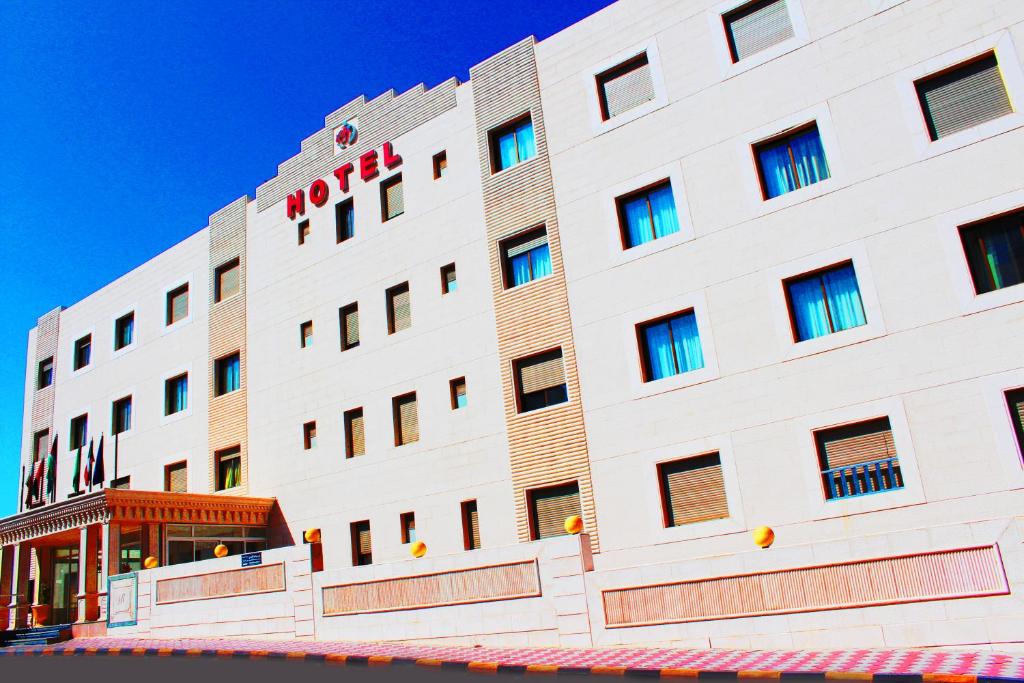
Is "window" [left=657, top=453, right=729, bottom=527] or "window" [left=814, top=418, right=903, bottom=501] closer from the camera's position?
"window" [left=814, top=418, right=903, bottom=501]

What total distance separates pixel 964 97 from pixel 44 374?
37695mm

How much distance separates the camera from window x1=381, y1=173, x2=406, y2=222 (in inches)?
989

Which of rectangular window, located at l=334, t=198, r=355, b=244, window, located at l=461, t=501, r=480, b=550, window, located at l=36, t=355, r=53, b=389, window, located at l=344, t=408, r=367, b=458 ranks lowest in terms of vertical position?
window, located at l=461, t=501, r=480, b=550

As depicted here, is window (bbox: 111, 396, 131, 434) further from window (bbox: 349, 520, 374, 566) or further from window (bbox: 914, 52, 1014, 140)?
window (bbox: 914, 52, 1014, 140)

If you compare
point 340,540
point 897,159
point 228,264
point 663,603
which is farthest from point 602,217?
point 228,264

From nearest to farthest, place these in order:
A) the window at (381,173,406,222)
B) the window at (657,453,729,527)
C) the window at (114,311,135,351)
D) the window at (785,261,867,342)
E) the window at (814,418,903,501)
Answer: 1. the window at (814,418,903,501)
2. the window at (785,261,867,342)
3. the window at (657,453,729,527)
4. the window at (381,173,406,222)
5. the window at (114,311,135,351)

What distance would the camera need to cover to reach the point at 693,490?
1775 cm

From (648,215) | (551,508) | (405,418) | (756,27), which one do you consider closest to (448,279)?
(405,418)

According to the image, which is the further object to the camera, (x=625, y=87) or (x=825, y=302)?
(x=625, y=87)

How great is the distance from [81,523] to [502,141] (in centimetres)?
1674

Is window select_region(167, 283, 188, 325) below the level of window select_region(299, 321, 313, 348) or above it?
above

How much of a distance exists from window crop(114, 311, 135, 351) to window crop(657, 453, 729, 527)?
2453 centimetres

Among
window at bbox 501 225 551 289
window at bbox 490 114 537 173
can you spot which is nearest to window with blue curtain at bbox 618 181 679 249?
window at bbox 501 225 551 289

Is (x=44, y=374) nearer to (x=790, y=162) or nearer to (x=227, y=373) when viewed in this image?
(x=227, y=373)
